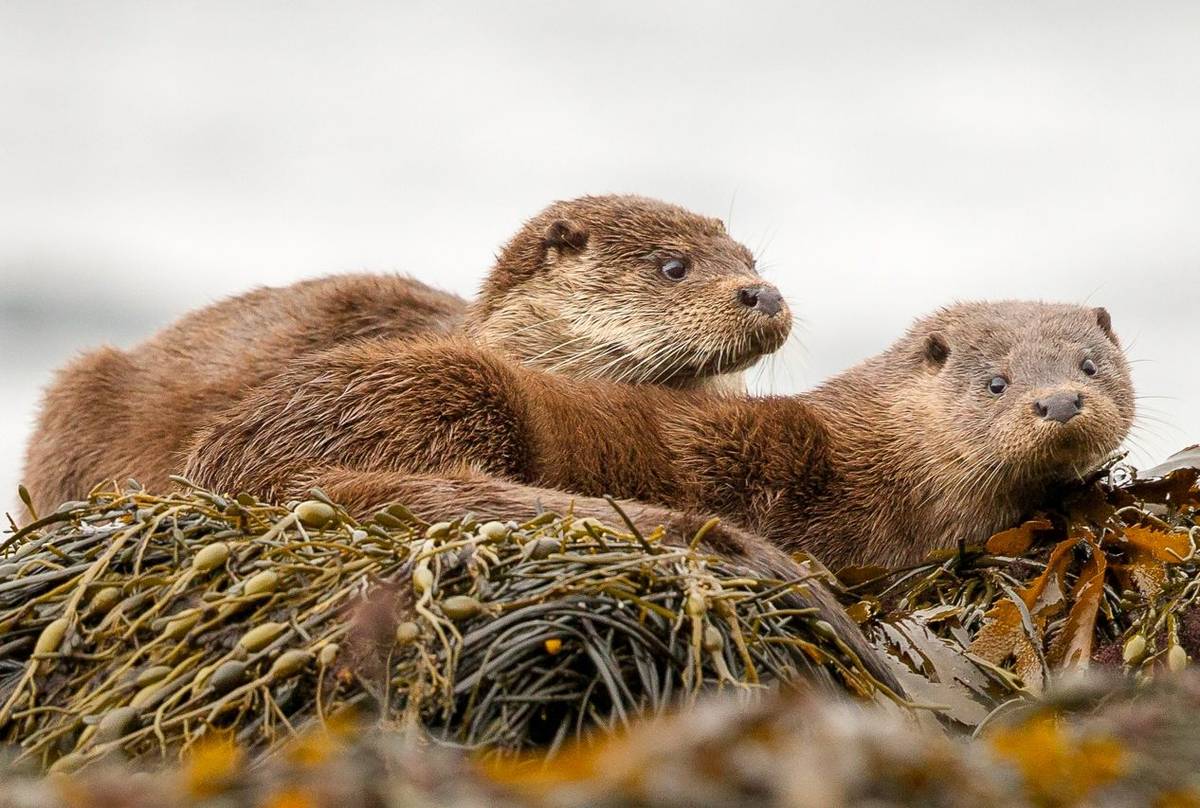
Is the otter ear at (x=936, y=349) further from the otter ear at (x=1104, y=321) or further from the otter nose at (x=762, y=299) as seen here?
the otter nose at (x=762, y=299)

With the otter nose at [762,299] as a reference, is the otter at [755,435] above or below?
below

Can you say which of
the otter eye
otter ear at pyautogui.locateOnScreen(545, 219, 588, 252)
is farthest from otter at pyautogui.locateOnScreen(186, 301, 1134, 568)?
otter ear at pyautogui.locateOnScreen(545, 219, 588, 252)

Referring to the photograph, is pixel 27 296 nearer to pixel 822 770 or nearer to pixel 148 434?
pixel 148 434

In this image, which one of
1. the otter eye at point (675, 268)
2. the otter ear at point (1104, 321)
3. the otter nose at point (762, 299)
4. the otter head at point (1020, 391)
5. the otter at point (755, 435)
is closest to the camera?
the otter at point (755, 435)

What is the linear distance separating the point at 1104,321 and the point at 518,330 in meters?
2.08

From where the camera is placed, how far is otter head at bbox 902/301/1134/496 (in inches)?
153

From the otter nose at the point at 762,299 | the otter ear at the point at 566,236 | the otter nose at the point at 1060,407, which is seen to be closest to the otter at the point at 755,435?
the otter nose at the point at 1060,407

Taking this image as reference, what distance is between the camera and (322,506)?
2592mm

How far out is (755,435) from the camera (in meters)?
4.19

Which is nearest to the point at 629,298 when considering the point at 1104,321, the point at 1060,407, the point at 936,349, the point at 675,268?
the point at 675,268

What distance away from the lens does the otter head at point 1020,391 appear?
388cm

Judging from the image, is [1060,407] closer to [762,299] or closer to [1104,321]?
[1104,321]

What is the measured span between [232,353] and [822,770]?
485 cm

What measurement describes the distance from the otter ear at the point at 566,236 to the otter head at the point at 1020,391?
146cm
